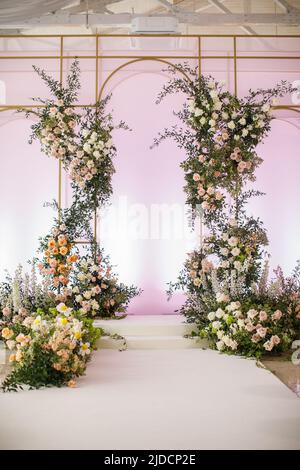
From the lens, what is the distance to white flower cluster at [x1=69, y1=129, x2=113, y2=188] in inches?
270

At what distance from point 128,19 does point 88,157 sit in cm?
237

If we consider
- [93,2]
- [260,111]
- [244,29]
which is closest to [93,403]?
[260,111]

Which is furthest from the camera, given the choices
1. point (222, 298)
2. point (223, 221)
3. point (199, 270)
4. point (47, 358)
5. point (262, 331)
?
point (223, 221)

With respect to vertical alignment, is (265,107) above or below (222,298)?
above

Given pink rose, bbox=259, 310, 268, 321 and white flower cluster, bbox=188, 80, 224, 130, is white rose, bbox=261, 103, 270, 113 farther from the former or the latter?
pink rose, bbox=259, 310, 268, 321

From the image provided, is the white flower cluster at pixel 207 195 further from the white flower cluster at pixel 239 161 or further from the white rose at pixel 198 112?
the white rose at pixel 198 112

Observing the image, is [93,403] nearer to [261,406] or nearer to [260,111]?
[261,406]

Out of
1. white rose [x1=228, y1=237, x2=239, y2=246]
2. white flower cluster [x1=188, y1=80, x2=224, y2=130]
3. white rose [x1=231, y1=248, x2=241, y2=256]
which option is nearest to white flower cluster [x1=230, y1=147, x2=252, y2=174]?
white flower cluster [x1=188, y1=80, x2=224, y2=130]

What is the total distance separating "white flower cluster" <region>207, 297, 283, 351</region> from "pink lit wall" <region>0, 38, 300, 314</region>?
218 cm

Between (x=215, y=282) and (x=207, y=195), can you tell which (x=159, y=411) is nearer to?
(x=215, y=282)

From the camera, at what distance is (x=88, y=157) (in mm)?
6945

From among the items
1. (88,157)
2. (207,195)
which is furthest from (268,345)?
(88,157)

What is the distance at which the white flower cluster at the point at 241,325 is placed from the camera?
17.7ft

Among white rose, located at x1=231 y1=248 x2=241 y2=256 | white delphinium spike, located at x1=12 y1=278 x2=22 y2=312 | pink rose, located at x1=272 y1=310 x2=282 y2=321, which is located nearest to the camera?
pink rose, located at x1=272 y1=310 x2=282 y2=321
